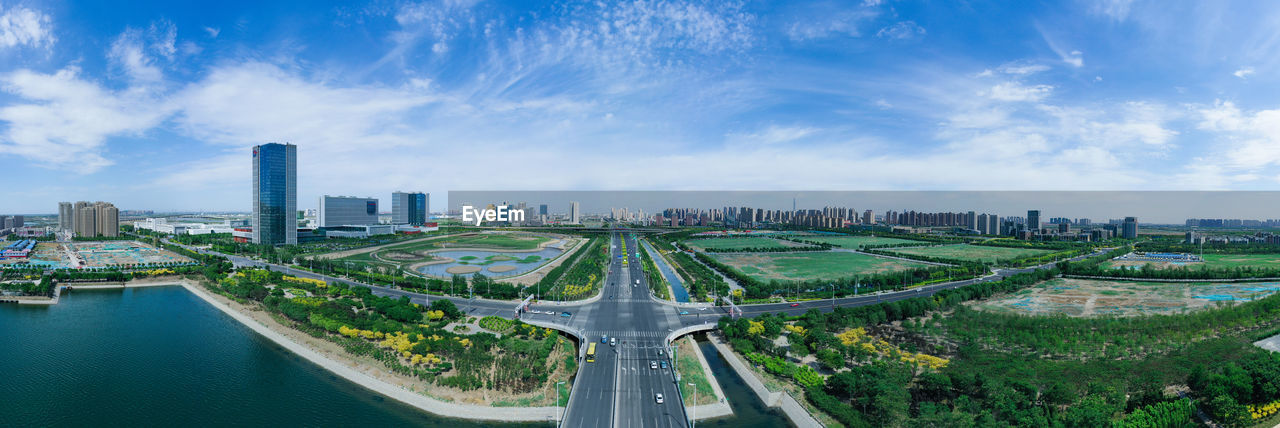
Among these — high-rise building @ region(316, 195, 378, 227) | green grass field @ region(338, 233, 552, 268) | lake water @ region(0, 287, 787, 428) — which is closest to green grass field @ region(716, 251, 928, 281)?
green grass field @ region(338, 233, 552, 268)

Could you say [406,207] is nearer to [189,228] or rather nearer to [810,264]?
[189,228]

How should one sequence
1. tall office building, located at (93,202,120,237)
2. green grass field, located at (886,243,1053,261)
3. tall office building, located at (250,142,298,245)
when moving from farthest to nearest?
tall office building, located at (93,202,120,237)
tall office building, located at (250,142,298,245)
green grass field, located at (886,243,1053,261)

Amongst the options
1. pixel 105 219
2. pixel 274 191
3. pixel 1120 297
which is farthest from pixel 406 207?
pixel 1120 297

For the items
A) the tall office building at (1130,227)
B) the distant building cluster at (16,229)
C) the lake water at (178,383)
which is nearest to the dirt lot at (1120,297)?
the lake water at (178,383)

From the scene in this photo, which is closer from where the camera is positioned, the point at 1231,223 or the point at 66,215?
the point at 66,215

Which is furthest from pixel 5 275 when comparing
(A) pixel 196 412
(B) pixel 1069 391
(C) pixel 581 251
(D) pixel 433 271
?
(B) pixel 1069 391

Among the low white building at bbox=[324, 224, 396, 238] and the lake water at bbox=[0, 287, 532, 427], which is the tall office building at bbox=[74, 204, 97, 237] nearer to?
the low white building at bbox=[324, 224, 396, 238]

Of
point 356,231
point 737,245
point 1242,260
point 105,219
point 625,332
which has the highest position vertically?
point 105,219
